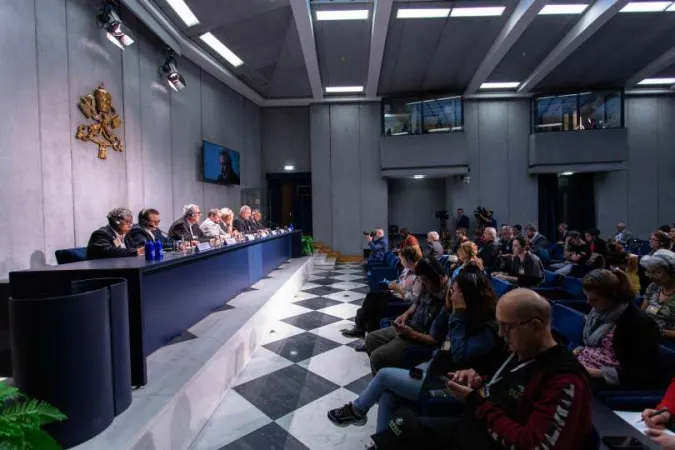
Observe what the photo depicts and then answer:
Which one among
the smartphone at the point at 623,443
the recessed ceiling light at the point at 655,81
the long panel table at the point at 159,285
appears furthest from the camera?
the recessed ceiling light at the point at 655,81

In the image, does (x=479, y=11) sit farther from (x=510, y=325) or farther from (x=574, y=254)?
(x=510, y=325)

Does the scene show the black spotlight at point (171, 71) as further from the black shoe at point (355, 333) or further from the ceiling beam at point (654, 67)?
the ceiling beam at point (654, 67)

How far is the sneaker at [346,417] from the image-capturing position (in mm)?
2105

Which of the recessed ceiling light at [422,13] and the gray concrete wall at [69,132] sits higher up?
the recessed ceiling light at [422,13]

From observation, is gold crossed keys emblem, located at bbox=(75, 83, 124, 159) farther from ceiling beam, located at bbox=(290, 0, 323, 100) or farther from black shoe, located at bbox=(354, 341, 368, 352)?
black shoe, located at bbox=(354, 341, 368, 352)

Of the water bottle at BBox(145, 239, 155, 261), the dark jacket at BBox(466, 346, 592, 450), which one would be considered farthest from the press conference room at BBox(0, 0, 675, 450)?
the water bottle at BBox(145, 239, 155, 261)

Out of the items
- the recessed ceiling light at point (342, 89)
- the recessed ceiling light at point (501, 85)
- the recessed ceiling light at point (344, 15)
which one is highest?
the recessed ceiling light at point (344, 15)

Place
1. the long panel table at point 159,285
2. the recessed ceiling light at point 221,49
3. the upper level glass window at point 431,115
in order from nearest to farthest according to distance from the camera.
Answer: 1. the long panel table at point 159,285
2. the recessed ceiling light at point 221,49
3. the upper level glass window at point 431,115

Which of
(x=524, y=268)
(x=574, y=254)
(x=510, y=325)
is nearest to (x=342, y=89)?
(x=574, y=254)

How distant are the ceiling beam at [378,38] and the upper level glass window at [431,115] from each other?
1.42 metres

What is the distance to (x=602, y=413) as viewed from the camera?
1303mm

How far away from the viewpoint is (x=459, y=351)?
165cm

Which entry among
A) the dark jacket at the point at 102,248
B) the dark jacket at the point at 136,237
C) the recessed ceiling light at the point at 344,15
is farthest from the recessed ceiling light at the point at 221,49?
the dark jacket at the point at 102,248

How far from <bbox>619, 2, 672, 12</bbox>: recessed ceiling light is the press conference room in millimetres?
82
